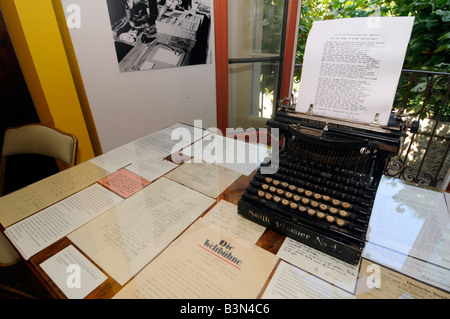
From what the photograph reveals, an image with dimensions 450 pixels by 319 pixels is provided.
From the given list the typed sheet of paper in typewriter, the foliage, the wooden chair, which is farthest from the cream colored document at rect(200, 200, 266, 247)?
the foliage

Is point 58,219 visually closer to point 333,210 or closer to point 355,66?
point 333,210

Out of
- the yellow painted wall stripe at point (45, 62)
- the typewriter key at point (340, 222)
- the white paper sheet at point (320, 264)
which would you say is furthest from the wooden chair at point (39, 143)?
the typewriter key at point (340, 222)

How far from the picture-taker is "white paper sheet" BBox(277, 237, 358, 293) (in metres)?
0.72

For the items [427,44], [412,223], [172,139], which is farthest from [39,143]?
[427,44]

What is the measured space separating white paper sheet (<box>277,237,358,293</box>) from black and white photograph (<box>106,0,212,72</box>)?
1.98m

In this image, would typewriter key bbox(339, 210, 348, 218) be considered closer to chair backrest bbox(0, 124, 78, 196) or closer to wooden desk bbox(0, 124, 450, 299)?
wooden desk bbox(0, 124, 450, 299)

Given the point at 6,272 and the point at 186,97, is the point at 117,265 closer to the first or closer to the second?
the point at 6,272

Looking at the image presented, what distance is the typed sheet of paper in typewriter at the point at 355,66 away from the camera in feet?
2.99

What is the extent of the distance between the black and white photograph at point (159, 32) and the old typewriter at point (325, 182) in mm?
1537

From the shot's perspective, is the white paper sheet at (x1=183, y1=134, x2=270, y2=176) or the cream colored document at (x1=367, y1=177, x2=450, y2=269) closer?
the cream colored document at (x1=367, y1=177, x2=450, y2=269)

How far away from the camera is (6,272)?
1.67 meters

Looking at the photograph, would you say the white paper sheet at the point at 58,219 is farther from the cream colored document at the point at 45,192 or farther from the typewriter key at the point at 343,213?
the typewriter key at the point at 343,213

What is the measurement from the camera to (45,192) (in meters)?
1.15

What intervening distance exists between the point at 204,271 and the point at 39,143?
167 centimetres
